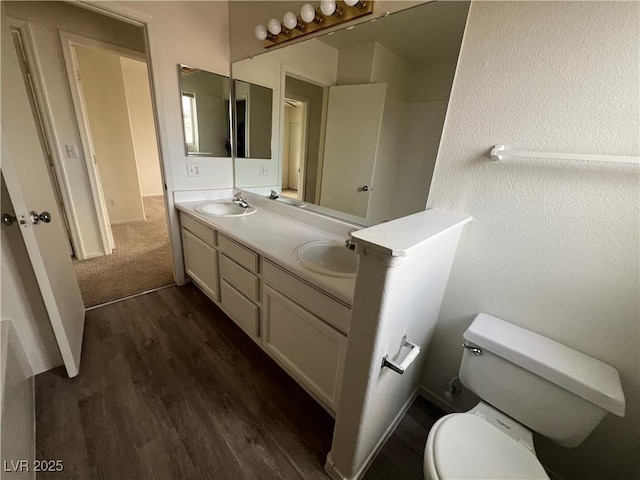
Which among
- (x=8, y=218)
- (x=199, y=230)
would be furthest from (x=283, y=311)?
(x=8, y=218)

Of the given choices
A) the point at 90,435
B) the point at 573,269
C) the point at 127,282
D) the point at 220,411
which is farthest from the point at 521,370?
the point at 127,282

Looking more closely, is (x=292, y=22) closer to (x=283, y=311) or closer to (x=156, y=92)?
(x=156, y=92)

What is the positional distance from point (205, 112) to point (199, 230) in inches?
39.6

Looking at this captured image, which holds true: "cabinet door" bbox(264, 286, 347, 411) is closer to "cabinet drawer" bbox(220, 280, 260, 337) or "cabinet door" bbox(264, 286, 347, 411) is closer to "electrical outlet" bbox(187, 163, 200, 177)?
"cabinet drawer" bbox(220, 280, 260, 337)

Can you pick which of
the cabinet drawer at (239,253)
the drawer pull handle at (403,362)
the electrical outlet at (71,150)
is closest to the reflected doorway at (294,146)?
the cabinet drawer at (239,253)

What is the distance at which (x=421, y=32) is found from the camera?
3.81ft

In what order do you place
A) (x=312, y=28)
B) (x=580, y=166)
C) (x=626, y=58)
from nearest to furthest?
(x=626, y=58), (x=580, y=166), (x=312, y=28)

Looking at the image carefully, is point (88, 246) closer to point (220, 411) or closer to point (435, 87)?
point (220, 411)

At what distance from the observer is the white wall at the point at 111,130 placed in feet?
10.3

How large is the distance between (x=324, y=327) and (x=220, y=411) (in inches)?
30.0

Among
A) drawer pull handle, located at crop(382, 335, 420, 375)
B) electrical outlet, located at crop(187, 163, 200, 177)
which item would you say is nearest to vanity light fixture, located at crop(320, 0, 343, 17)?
electrical outlet, located at crop(187, 163, 200, 177)

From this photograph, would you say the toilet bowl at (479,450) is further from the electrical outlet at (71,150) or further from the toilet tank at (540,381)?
the electrical outlet at (71,150)

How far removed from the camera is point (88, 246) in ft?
9.17

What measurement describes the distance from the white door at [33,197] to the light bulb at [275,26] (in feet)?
4.20
